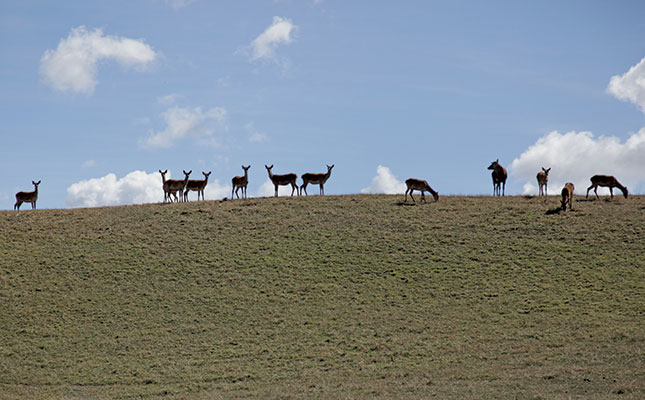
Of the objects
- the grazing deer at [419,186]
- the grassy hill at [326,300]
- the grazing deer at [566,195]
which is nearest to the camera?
the grassy hill at [326,300]

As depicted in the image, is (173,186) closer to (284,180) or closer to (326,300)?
(284,180)

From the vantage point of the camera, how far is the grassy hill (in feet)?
73.5

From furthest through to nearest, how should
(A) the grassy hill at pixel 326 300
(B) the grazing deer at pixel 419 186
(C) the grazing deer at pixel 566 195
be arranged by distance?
(B) the grazing deer at pixel 419 186
(C) the grazing deer at pixel 566 195
(A) the grassy hill at pixel 326 300

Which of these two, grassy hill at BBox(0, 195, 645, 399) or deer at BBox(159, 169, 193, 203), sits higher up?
deer at BBox(159, 169, 193, 203)

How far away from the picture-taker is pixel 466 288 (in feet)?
Answer: 102

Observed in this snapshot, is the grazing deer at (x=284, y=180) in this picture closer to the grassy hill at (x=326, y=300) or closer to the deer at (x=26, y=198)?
the grassy hill at (x=326, y=300)

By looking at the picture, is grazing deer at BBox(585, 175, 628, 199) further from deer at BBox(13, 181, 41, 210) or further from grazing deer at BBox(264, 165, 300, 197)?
deer at BBox(13, 181, 41, 210)

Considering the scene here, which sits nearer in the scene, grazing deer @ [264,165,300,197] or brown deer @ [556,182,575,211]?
brown deer @ [556,182,575,211]

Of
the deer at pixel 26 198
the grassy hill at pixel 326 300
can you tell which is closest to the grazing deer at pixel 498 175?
the grassy hill at pixel 326 300

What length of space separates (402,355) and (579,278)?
11630 millimetres

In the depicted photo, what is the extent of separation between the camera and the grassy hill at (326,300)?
22406mm

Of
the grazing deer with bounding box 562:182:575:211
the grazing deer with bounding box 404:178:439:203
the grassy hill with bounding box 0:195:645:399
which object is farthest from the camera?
the grazing deer with bounding box 404:178:439:203

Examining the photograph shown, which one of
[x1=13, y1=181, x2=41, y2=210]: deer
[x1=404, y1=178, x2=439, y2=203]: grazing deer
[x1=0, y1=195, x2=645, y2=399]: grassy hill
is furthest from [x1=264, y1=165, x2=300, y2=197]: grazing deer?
[x1=13, y1=181, x2=41, y2=210]: deer

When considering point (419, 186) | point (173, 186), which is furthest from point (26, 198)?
point (419, 186)
